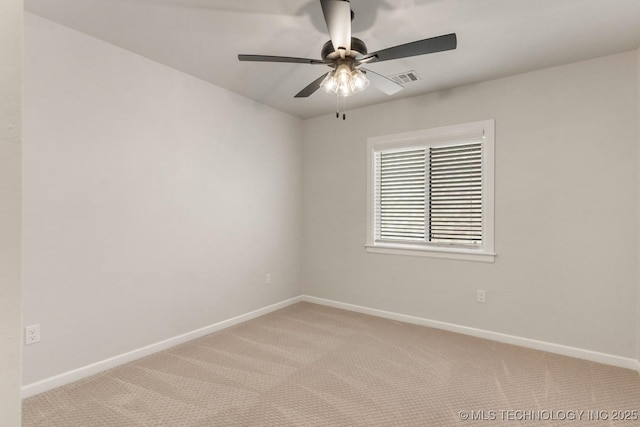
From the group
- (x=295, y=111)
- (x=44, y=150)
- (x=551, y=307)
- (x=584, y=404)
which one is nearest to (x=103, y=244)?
(x=44, y=150)

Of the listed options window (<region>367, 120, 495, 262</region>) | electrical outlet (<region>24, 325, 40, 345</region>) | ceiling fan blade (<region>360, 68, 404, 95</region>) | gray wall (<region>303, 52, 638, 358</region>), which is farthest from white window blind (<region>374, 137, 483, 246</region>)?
electrical outlet (<region>24, 325, 40, 345</region>)

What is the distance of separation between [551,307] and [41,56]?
444 cm

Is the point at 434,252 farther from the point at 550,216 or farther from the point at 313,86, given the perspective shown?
the point at 313,86

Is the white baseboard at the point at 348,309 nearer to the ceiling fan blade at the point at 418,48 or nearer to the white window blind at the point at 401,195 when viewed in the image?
the white window blind at the point at 401,195

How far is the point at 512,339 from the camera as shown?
10.4 feet

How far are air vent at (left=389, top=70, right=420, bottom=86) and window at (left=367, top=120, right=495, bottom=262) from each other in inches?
24.6

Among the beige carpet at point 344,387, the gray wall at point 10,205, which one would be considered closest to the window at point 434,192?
the beige carpet at point 344,387

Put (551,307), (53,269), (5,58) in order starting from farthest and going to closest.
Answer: (551,307), (53,269), (5,58)

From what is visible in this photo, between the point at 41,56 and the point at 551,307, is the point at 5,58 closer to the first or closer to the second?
the point at 41,56

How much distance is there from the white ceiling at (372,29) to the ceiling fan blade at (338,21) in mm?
359

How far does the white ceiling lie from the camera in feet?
6.98

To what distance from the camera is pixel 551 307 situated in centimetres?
299

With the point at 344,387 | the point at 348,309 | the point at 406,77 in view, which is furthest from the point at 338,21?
the point at 348,309

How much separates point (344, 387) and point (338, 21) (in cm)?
234
